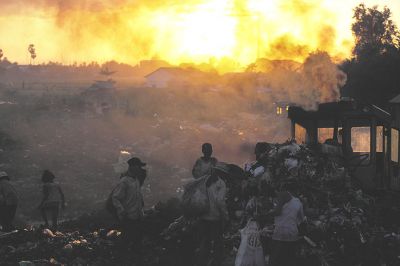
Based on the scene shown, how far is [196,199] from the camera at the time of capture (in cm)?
795

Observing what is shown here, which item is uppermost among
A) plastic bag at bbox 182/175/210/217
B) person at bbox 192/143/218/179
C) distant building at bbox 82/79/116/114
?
distant building at bbox 82/79/116/114

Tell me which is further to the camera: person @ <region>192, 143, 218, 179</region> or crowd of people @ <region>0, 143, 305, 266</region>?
person @ <region>192, 143, 218, 179</region>

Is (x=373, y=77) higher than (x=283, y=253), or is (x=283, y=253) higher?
(x=373, y=77)

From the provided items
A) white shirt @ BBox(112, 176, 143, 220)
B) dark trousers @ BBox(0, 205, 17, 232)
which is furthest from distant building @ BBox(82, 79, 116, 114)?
white shirt @ BBox(112, 176, 143, 220)

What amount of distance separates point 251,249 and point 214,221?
728 millimetres

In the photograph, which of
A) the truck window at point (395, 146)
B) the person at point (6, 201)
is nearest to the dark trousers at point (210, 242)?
the person at point (6, 201)

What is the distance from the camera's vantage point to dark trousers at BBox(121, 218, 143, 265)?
8812 millimetres

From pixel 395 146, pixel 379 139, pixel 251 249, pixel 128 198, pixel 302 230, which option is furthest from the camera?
pixel 395 146

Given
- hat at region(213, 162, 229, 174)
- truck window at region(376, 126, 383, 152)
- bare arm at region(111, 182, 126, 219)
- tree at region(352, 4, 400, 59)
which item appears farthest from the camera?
tree at region(352, 4, 400, 59)

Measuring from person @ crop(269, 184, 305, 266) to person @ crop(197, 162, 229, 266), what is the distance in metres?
0.92

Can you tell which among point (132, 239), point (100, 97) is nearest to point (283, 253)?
point (132, 239)

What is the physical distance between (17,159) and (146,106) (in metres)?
20.5

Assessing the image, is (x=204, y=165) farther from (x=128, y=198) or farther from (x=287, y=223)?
(x=287, y=223)

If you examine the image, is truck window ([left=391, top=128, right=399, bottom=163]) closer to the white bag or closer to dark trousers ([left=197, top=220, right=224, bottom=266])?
dark trousers ([left=197, top=220, right=224, bottom=266])
